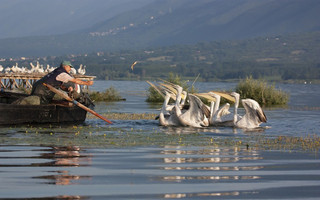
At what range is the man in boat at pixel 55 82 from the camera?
83.1 ft

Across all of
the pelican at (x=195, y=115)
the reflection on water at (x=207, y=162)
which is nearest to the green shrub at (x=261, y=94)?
the pelican at (x=195, y=115)

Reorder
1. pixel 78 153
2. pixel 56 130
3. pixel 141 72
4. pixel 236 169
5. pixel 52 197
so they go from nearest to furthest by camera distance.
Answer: pixel 52 197
pixel 236 169
pixel 78 153
pixel 56 130
pixel 141 72

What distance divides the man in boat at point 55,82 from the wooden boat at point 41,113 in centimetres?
43

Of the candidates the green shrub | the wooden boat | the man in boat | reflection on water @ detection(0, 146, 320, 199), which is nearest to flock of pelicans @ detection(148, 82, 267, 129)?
the wooden boat

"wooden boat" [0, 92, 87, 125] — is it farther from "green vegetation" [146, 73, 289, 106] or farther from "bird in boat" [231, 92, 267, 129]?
"green vegetation" [146, 73, 289, 106]

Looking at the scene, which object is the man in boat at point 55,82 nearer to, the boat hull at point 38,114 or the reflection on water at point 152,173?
the boat hull at point 38,114

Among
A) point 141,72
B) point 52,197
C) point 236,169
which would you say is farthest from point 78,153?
point 141,72

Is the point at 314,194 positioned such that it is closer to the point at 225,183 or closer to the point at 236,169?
the point at 225,183

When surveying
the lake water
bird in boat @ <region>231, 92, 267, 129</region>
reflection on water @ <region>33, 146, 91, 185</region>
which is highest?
bird in boat @ <region>231, 92, 267, 129</region>

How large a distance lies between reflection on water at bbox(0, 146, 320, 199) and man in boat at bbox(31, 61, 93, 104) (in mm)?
7710

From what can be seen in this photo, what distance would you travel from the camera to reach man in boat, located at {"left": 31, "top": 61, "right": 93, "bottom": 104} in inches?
998

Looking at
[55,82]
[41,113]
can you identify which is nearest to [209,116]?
[55,82]

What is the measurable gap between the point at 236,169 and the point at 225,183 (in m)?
1.75

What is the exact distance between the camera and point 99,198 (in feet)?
36.8
